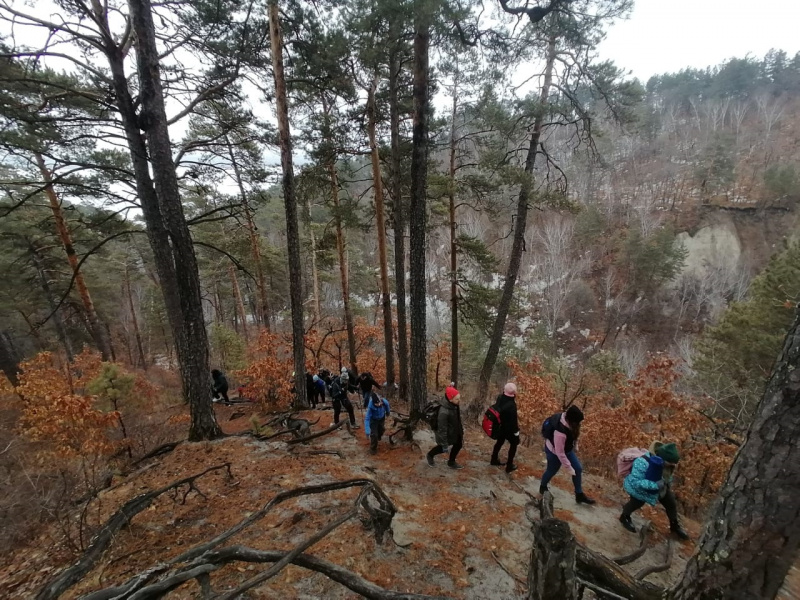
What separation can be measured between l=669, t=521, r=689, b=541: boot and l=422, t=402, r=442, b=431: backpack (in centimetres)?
331

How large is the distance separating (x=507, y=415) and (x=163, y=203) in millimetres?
6721

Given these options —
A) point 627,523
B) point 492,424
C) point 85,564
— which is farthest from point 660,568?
point 85,564

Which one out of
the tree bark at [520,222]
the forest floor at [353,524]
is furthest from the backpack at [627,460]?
the tree bark at [520,222]

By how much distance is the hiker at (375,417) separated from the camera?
6.17 m

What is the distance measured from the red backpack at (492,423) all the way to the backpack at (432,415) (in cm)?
79

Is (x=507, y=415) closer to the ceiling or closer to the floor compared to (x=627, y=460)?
closer to the ceiling

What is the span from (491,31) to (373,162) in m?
5.01

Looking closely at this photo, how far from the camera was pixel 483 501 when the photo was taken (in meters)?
4.95

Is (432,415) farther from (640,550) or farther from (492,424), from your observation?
(640,550)

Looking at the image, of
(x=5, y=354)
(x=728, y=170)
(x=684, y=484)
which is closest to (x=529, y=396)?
(x=684, y=484)

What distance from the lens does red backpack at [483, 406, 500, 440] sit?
547 centimetres

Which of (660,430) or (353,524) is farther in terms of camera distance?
(660,430)

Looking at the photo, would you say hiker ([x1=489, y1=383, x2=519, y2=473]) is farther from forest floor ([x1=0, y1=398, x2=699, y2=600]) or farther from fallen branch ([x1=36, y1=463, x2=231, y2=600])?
fallen branch ([x1=36, y1=463, x2=231, y2=600])

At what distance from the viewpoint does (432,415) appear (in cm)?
604
